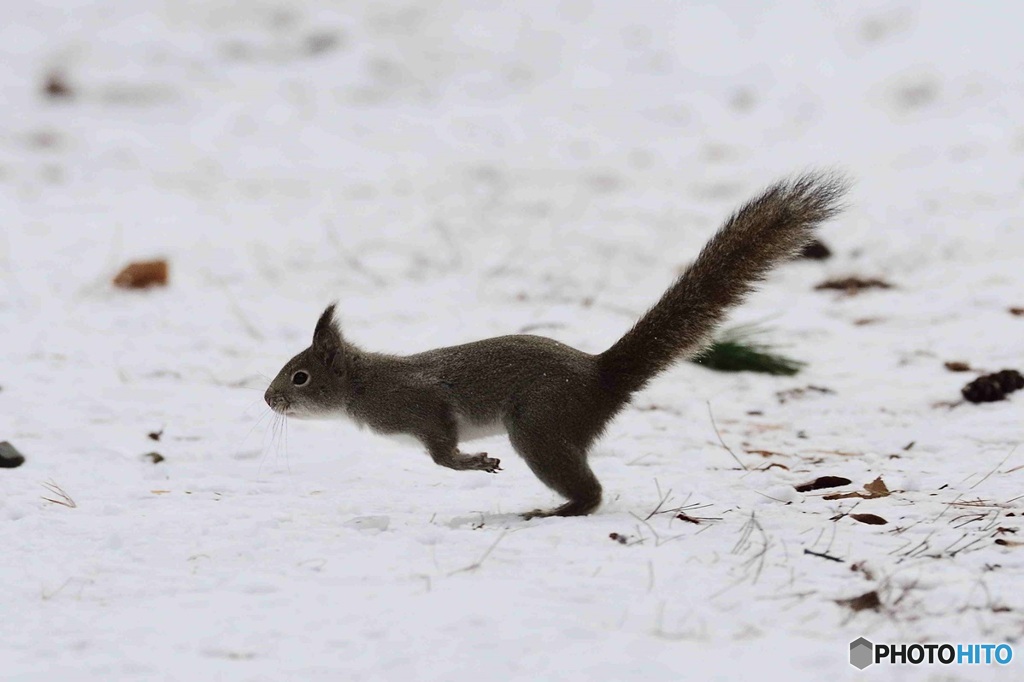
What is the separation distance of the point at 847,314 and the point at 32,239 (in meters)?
5.03

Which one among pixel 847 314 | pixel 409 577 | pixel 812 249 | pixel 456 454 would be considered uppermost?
pixel 812 249

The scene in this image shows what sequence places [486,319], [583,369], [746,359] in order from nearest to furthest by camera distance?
[583,369] → [746,359] → [486,319]

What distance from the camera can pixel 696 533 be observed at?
2.79 metres

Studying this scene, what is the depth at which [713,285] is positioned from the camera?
10.3ft

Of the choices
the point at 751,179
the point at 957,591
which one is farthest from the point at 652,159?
the point at 957,591

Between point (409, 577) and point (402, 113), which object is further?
point (402, 113)

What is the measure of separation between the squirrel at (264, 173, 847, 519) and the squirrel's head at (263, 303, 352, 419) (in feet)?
1.04

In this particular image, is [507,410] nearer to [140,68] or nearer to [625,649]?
[625,649]

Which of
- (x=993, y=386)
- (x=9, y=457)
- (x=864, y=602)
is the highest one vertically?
(x=993, y=386)

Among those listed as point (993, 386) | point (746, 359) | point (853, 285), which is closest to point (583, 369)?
point (746, 359)

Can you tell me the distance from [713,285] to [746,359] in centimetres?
172

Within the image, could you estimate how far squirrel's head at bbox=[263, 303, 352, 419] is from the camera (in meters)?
3.61

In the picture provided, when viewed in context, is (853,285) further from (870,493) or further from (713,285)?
(713,285)

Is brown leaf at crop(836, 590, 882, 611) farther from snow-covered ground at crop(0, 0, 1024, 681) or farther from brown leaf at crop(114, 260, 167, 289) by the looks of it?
brown leaf at crop(114, 260, 167, 289)
